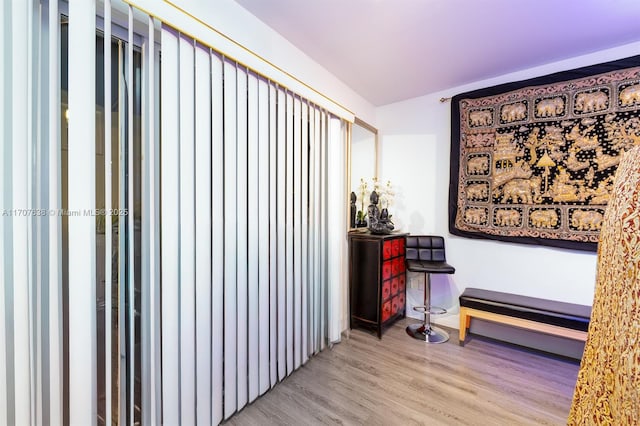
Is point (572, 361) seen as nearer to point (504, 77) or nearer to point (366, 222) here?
point (366, 222)

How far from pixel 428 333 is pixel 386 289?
0.64 metres

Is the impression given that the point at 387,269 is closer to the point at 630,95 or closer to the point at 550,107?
the point at 550,107

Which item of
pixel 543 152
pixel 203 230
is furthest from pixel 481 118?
pixel 203 230

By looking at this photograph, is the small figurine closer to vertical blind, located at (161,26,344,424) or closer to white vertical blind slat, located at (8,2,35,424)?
vertical blind, located at (161,26,344,424)

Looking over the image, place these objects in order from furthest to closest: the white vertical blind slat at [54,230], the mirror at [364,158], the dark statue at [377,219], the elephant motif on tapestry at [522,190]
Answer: the mirror at [364,158], the dark statue at [377,219], the elephant motif on tapestry at [522,190], the white vertical blind slat at [54,230]

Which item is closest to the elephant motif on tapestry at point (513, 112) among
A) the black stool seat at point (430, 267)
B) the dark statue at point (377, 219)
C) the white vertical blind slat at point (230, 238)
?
the dark statue at point (377, 219)

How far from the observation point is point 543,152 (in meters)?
2.49

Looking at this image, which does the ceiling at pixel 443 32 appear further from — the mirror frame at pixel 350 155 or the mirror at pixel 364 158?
the mirror at pixel 364 158

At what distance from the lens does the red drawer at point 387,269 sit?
271cm

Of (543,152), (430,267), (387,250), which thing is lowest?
(430,267)

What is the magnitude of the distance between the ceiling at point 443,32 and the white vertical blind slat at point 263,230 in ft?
2.02

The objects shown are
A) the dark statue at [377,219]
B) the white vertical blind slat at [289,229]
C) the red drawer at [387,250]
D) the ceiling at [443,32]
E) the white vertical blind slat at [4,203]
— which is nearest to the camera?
the white vertical blind slat at [4,203]

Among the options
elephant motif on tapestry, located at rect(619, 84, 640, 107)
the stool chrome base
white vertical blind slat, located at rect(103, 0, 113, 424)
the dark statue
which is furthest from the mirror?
white vertical blind slat, located at rect(103, 0, 113, 424)

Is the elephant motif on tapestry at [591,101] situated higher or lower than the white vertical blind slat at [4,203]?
higher
